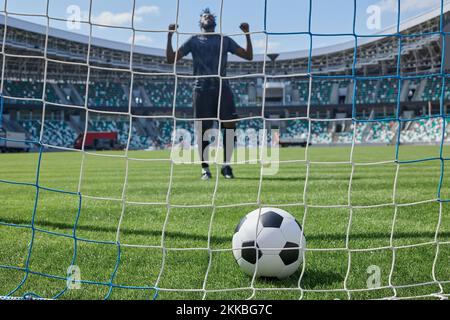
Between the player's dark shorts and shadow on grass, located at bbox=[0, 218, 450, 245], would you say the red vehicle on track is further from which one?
shadow on grass, located at bbox=[0, 218, 450, 245]

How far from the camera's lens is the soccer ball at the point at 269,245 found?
218 centimetres

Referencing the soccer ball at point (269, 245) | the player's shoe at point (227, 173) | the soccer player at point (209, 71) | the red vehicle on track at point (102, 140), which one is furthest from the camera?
the red vehicle on track at point (102, 140)

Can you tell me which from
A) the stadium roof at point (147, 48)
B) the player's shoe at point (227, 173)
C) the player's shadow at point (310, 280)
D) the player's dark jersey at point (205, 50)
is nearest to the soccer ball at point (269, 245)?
the player's shadow at point (310, 280)

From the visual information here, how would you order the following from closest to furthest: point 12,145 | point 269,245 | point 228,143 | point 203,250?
point 269,245 → point 203,250 → point 228,143 → point 12,145

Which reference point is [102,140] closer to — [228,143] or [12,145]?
[12,145]

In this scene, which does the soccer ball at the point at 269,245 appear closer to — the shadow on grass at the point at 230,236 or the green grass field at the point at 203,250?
the green grass field at the point at 203,250

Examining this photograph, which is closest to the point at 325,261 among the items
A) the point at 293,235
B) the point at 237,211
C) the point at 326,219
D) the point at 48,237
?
the point at 293,235

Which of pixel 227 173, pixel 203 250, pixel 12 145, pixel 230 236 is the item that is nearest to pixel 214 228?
pixel 230 236

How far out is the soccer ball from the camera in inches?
86.0

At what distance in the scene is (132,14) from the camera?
9.18 feet

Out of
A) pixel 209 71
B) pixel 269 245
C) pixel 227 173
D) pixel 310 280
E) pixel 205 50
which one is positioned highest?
pixel 205 50

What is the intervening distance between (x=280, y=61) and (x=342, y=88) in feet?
20.6

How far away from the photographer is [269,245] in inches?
89.2

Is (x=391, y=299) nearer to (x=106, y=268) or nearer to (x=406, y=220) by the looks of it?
(x=106, y=268)
